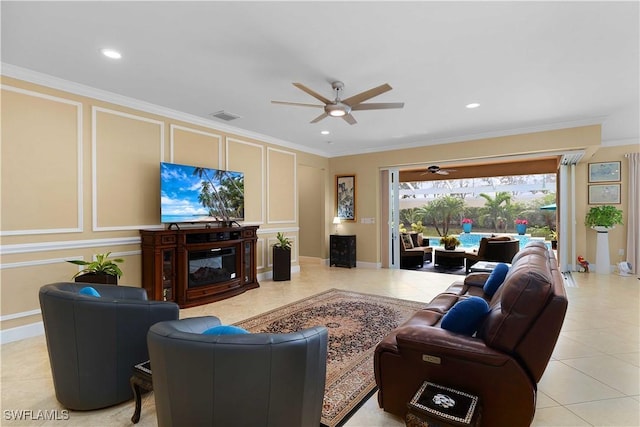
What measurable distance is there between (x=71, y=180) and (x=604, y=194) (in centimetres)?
921

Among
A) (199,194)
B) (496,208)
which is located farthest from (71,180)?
(496,208)

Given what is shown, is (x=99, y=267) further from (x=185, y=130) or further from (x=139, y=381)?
(x=185, y=130)

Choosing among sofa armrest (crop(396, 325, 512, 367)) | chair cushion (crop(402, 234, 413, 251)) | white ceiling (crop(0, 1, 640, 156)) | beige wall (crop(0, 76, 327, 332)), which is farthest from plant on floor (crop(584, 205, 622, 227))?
beige wall (crop(0, 76, 327, 332))

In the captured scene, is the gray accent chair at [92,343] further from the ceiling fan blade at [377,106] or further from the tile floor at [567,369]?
the ceiling fan blade at [377,106]

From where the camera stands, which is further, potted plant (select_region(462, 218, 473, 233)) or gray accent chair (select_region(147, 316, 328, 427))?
potted plant (select_region(462, 218, 473, 233))

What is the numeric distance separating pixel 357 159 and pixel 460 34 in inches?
198

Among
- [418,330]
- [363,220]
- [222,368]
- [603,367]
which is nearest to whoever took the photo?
[222,368]

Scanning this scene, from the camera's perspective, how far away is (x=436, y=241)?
13.0 metres

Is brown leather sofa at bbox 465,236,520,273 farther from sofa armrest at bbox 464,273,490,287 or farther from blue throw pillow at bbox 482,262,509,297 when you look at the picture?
blue throw pillow at bbox 482,262,509,297

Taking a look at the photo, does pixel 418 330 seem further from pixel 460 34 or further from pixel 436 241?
pixel 436 241

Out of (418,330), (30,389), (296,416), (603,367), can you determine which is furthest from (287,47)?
(603,367)

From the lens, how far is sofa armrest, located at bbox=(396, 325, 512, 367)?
1.68m

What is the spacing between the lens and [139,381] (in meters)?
1.92

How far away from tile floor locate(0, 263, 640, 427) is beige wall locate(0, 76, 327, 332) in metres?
0.78
